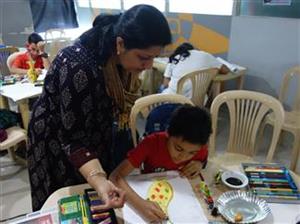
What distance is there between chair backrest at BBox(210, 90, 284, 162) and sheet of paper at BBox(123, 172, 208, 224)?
63cm

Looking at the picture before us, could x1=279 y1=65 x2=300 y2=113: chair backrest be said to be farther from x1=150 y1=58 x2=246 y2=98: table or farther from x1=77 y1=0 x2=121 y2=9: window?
x1=77 y1=0 x2=121 y2=9: window

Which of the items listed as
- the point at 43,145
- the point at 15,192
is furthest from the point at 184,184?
the point at 15,192

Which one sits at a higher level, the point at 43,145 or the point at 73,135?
the point at 73,135

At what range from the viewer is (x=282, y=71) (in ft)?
10.0

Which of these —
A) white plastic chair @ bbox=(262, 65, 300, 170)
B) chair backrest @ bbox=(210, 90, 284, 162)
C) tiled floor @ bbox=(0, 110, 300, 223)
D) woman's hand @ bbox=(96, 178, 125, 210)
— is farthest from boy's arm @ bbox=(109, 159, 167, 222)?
white plastic chair @ bbox=(262, 65, 300, 170)

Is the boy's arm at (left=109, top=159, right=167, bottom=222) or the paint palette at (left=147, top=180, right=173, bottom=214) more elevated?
the boy's arm at (left=109, top=159, right=167, bottom=222)

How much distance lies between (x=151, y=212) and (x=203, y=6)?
10.6 feet

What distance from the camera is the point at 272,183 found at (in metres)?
1.10

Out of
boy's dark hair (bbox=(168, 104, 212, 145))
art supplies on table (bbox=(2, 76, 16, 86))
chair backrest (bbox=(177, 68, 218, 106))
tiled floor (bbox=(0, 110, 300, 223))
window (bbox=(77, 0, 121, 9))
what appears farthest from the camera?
window (bbox=(77, 0, 121, 9))

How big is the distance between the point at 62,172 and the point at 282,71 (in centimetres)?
259

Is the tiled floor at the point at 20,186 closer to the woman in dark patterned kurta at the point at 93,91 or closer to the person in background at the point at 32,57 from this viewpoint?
the person in background at the point at 32,57

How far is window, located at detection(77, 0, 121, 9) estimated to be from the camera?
4941mm

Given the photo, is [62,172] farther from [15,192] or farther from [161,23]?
[15,192]

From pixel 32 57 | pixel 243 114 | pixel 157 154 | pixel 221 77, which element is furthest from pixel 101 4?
pixel 157 154
